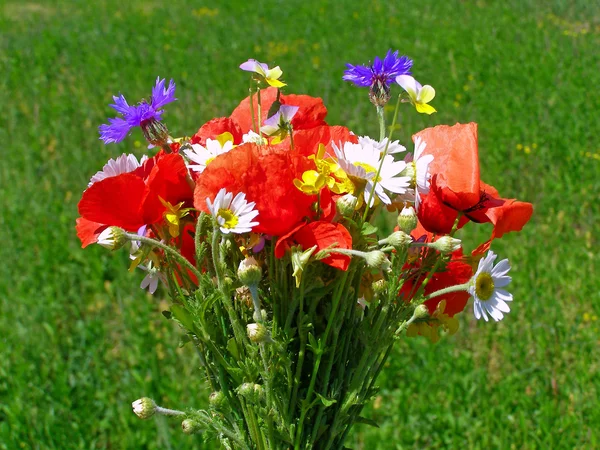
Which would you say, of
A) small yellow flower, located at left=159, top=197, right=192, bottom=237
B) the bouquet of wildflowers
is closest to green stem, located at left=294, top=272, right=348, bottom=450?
the bouquet of wildflowers

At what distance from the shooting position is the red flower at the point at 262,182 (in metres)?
0.78

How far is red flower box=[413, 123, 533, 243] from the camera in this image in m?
0.85

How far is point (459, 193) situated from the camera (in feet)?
2.79

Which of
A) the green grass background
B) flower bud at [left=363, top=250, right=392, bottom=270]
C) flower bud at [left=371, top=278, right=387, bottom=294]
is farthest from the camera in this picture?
the green grass background

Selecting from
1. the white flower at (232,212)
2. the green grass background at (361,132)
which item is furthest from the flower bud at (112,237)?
the green grass background at (361,132)

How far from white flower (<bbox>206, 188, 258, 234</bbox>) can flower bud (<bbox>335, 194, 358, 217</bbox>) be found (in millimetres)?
96

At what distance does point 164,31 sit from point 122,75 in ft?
6.79

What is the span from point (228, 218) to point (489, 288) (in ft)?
1.07

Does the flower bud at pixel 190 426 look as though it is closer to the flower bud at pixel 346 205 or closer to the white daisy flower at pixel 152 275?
the white daisy flower at pixel 152 275

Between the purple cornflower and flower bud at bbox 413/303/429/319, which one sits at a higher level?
the purple cornflower

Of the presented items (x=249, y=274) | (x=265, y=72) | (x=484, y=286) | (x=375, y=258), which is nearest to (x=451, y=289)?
(x=484, y=286)

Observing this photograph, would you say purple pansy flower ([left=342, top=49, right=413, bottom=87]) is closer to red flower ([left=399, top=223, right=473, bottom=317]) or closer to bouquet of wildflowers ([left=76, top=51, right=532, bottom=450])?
bouquet of wildflowers ([left=76, top=51, right=532, bottom=450])

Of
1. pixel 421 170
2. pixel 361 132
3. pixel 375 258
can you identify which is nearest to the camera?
pixel 375 258

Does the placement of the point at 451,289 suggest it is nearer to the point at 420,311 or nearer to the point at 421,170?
the point at 420,311
